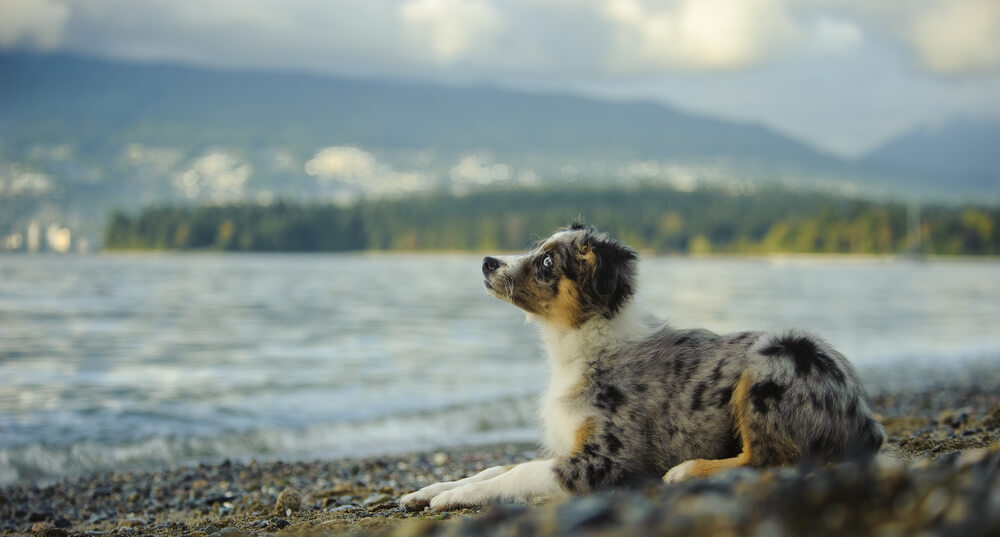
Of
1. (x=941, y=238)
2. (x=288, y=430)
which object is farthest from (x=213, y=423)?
(x=941, y=238)

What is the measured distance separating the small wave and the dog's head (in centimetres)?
845

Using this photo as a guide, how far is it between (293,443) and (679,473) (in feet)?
36.5

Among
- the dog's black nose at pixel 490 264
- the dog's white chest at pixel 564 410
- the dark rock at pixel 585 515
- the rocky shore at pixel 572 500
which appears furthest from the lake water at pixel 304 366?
the dark rock at pixel 585 515

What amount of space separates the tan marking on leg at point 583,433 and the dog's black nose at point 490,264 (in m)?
1.51

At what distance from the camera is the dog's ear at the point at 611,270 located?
23.6ft

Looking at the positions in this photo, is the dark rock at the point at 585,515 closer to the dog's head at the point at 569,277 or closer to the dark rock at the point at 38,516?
the dog's head at the point at 569,277

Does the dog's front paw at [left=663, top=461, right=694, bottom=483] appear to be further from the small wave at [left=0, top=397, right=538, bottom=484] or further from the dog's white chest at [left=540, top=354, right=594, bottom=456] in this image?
the small wave at [left=0, top=397, right=538, bottom=484]

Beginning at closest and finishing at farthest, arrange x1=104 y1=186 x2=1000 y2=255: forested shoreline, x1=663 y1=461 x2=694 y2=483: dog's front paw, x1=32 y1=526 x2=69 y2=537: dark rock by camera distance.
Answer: x1=663 y1=461 x2=694 y2=483: dog's front paw
x1=32 y1=526 x2=69 y2=537: dark rock
x1=104 y1=186 x2=1000 y2=255: forested shoreline

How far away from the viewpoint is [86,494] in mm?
11828

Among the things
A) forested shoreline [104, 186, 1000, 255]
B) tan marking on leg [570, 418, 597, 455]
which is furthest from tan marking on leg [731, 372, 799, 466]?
forested shoreline [104, 186, 1000, 255]

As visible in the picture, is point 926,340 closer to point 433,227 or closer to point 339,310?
point 339,310

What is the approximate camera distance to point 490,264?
7.66 metres

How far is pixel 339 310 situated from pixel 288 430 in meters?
27.8

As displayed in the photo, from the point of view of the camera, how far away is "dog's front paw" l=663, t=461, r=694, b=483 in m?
6.32
